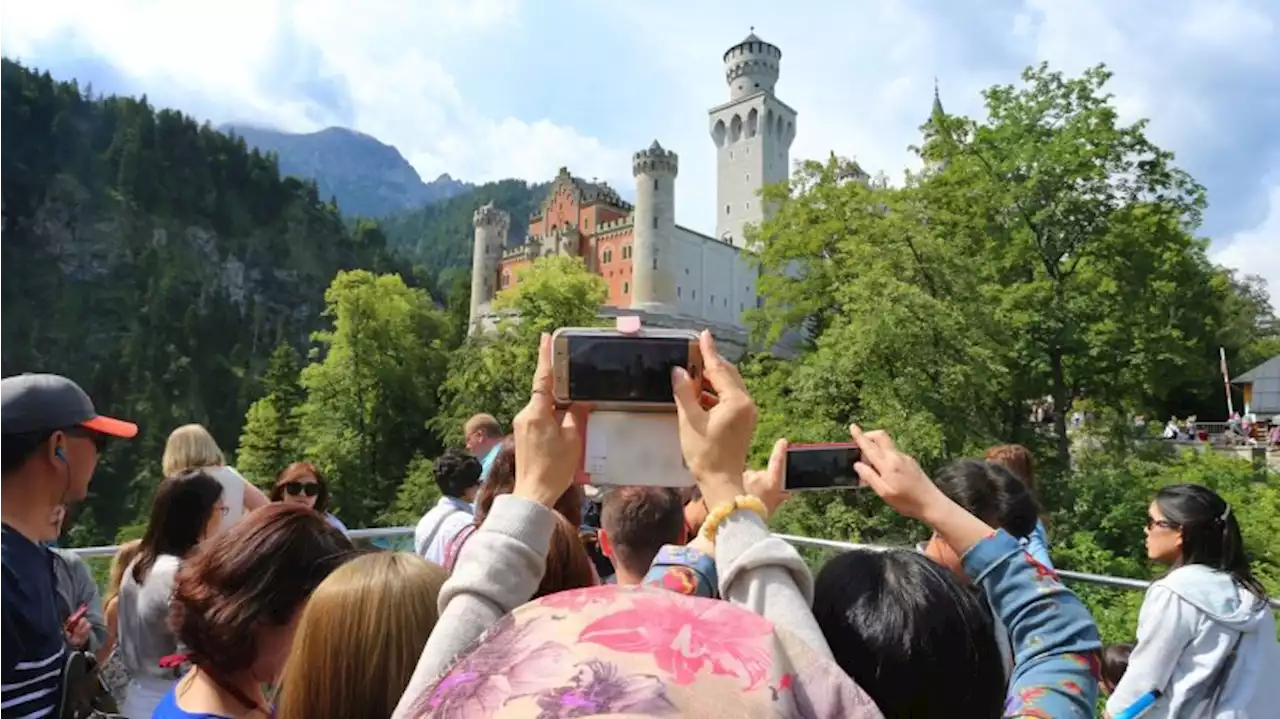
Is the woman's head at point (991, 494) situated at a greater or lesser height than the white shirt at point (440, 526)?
greater

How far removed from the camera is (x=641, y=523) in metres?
2.55

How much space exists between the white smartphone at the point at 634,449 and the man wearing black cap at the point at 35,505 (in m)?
1.56

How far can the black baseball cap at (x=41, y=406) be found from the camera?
2160 mm

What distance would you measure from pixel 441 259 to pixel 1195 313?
131 m

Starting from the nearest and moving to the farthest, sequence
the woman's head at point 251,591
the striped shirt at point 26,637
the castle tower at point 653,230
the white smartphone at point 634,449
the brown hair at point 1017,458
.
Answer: the white smartphone at point 634,449, the woman's head at point 251,591, the striped shirt at point 26,637, the brown hair at point 1017,458, the castle tower at point 653,230

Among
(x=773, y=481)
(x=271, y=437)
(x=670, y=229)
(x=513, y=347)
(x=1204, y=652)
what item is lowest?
(x=271, y=437)

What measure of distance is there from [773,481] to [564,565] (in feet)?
2.07

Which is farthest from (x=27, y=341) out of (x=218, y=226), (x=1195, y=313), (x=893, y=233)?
(x=1195, y=313)

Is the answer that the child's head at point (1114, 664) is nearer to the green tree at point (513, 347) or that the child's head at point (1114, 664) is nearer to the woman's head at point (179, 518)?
the woman's head at point (179, 518)

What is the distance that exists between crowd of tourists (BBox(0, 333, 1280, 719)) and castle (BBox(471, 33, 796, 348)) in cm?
4624

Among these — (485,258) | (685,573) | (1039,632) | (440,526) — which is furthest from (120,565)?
(485,258)

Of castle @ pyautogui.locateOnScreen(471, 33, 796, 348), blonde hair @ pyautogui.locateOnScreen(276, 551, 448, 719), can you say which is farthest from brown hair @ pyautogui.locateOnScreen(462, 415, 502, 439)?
castle @ pyautogui.locateOnScreen(471, 33, 796, 348)

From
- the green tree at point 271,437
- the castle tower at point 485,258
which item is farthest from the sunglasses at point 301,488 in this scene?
the castle tower at point 485,258

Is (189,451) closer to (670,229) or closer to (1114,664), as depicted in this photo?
(1114,664)
